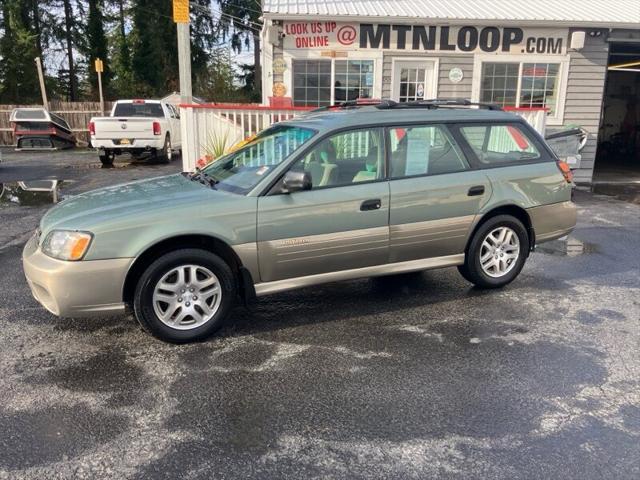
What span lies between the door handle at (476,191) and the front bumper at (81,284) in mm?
2883

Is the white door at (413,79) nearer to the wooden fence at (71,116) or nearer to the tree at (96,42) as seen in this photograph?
the wooden fence at (71,116)

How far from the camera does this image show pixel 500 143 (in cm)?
516

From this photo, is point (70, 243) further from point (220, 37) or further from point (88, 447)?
point (220, 37)

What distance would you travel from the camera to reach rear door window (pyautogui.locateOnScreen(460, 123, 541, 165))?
4.97m

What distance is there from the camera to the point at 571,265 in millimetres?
6090

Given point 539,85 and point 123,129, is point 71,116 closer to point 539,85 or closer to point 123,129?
point 123,129

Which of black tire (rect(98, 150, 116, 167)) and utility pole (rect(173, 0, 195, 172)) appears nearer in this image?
utility pole (rect(173, 0, 195, 172))

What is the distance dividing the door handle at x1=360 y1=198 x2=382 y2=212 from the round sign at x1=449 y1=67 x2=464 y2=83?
8932mm

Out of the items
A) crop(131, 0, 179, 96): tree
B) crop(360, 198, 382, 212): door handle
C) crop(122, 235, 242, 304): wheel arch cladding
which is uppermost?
crop(131, 0, 179, 96): tree

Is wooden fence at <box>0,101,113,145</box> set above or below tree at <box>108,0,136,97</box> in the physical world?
below

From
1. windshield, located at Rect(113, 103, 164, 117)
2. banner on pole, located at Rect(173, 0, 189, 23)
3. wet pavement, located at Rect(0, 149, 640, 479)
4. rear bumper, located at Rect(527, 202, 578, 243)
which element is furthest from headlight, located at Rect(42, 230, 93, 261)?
windshield, located at Rect(113, 103, 164, 117)

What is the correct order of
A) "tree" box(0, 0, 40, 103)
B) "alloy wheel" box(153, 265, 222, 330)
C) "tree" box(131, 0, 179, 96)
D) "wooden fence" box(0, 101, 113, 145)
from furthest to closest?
"tree" box(131, 0, 179, 96) → "tree" box(0, 0, 40, 103) → "wooden fence" box(0, 101, 113, 145) → "alloy wheel" box(153, 265, 222, 330)

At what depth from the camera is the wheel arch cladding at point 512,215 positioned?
495 cm

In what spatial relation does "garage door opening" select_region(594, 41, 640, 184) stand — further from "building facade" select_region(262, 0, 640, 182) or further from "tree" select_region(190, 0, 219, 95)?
"tree" select_region(190, 0, 219, 95)
